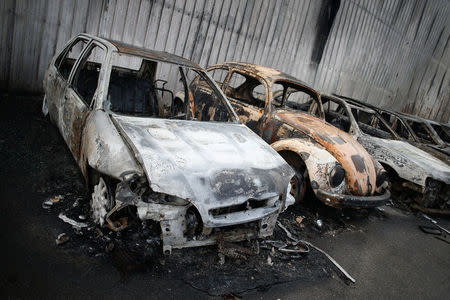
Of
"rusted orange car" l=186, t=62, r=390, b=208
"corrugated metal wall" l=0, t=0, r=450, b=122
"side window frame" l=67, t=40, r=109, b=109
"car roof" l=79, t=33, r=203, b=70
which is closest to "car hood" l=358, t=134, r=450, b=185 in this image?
"rusted orange car" l=186, t=62, r=390, b=208

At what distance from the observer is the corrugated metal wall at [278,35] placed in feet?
17.2

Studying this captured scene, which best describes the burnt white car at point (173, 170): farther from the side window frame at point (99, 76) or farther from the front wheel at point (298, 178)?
the front wheel at point (298, 178)

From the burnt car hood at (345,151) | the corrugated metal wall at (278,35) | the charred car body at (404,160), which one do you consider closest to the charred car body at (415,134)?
the charred car body at (404,160)

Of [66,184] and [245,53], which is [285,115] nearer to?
[66,184]

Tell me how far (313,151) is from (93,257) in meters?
2.84

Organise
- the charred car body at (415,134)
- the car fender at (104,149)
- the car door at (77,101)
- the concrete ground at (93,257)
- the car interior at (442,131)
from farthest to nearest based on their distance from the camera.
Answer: the car interior at (442,131), the charred car body at (415,134), the car door at (77,101), the car fender at (104,149), the concrete ground at (93,257)

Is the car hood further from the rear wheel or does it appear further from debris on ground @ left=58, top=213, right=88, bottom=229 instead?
debris on ground @ left=58, top=213, right=88, bottom=229

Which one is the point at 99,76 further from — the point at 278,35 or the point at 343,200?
the point at 278,35

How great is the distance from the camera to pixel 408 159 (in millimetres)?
5066

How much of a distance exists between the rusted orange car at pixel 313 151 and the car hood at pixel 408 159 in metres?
0.92

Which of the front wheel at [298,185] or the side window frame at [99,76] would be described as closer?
the side window frame at [99,76]

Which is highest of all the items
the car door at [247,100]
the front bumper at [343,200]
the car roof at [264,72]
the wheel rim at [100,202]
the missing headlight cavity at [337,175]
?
the car roof at [264,72]

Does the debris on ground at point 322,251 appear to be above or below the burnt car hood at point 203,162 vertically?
below

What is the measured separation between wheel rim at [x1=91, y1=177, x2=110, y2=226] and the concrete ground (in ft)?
1.01
